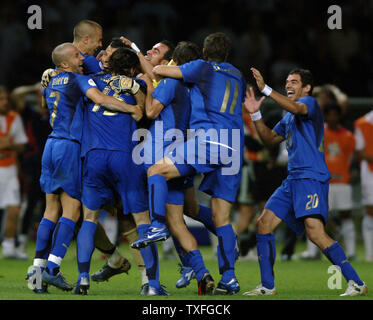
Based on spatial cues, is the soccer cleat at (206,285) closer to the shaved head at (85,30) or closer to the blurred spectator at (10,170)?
the shaved head at (85,30)

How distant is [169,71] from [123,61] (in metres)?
0.42

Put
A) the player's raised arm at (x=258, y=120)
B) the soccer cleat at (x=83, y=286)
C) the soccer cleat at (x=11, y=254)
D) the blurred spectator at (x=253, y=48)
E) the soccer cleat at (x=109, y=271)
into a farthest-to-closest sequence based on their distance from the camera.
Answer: the blurred spectator at (x=253, y=48) → the soccer cleat at (x=11, y=254) → the soccer cleat at (x=109, y=271) → the player's raised arm at (x=258, y=120) → the soccer cleat at (x=83, y=286)

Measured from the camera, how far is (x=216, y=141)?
714 centimetres

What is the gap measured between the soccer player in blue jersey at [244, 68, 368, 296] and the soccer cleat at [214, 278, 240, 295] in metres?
0.14

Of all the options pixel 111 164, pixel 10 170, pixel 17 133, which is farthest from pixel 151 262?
pixel 10 170

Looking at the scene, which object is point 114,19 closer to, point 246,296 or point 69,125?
point 69,125

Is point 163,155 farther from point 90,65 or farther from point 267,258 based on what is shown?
point 267,258

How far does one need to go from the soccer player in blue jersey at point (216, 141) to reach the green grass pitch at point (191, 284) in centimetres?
60

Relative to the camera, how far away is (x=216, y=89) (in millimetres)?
7215

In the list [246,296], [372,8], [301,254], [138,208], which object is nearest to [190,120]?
[138,208]

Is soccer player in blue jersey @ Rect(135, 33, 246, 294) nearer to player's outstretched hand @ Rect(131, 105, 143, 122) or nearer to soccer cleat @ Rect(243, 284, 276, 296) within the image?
soccer cleat @ Rect(243, 284, 276, 296)

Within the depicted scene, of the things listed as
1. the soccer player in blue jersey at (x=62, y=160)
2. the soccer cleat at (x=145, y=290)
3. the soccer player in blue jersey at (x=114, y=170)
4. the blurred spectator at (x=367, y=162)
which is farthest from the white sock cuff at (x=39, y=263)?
the blurred spectator at (x=367, y=162)

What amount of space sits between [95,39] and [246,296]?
2.72 metres

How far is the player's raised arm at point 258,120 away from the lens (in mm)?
7434
